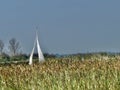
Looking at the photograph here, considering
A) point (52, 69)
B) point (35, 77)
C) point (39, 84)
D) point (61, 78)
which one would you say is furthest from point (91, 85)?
point (52, 69)

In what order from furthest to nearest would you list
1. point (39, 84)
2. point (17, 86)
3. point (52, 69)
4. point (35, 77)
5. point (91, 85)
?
point (52, 69)
point (35, 77)
point (17, 86)
point (39, 84)
point (91, 85)

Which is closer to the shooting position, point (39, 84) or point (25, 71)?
point (39, 84)

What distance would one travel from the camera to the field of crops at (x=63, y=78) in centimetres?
1036

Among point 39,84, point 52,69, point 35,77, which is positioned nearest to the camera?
point 39,84

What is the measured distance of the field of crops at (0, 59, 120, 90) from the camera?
10359mm

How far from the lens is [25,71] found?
14328 millimetres

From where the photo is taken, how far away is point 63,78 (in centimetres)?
1234

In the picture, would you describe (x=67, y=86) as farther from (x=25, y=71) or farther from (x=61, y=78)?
(x=25, y=71)

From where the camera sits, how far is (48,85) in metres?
11.2

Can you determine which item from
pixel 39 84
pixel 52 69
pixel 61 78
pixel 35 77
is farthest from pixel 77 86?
pixel 52 69

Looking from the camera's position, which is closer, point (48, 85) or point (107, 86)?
point (107, 86)

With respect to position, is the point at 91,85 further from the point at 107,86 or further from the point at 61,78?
the point at 61,78

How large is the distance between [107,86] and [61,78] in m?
2.30

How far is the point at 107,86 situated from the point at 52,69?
4232 mm
